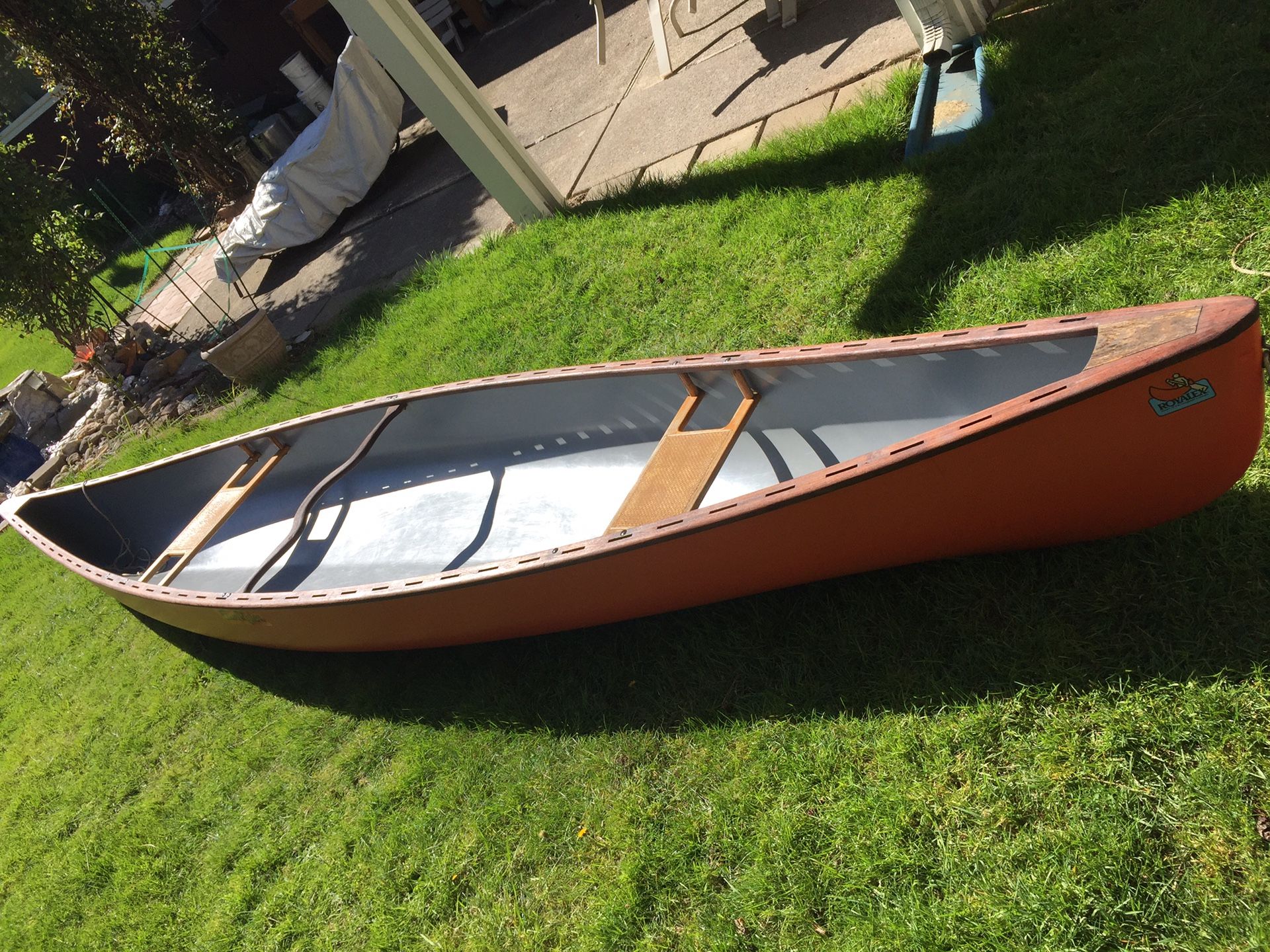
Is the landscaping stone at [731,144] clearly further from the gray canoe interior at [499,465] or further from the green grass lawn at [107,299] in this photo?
the green grass lawn at [107,299]

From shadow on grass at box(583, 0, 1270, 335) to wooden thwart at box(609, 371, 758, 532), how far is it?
38.8 inches

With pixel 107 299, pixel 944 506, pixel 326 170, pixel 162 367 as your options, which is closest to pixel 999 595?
pixel 944 506

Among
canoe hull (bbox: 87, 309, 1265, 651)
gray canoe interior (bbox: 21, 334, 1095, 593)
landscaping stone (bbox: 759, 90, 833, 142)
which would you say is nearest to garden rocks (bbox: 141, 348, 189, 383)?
gray canoe interior (bbox: 21, 334, 1095, 593)

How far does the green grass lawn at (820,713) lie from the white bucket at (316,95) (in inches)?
333

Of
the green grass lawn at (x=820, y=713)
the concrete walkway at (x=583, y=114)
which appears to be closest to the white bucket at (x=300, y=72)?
the concrete walkway at (x=583, y=114)

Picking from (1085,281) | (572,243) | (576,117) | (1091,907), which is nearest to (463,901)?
(1091,907)

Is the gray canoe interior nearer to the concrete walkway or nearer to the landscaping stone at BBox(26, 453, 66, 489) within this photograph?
the concrete walkway

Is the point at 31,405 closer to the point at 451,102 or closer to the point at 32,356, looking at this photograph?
the point at 32,356

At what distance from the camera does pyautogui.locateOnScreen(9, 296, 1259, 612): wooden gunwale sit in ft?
6.47

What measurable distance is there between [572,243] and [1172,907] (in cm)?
507

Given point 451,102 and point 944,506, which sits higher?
point 451,102

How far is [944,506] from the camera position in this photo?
2348 millimetres

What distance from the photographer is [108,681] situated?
4926mm

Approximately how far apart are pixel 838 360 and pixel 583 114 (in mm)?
5930
